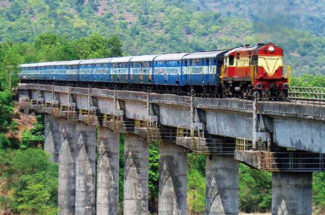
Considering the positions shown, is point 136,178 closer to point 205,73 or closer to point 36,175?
point 205,73

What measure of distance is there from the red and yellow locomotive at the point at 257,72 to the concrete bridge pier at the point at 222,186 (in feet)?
13.8

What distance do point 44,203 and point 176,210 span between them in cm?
3088

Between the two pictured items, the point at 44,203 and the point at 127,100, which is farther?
the point at 44,203

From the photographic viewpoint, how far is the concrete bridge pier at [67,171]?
275ft

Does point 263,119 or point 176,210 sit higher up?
point 263,119

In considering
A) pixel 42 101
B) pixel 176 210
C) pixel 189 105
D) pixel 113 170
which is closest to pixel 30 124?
pixel 42 101

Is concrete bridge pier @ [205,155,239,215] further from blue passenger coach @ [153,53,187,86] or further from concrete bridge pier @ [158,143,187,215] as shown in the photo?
blue passenger coach @ [153,53,187,86]

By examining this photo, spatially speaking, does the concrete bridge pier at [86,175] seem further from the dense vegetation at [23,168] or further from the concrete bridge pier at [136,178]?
the concrete bridge pier at [136,178]

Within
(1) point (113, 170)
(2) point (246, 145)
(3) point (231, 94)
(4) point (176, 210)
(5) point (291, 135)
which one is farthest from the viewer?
(1) point (113, 170)

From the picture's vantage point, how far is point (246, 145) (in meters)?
39.7

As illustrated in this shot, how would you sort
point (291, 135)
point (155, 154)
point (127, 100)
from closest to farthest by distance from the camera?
point (291, 135)
point (127, 100)
point (155, 154)

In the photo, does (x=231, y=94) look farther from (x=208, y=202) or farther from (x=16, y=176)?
(x=16, y=176)

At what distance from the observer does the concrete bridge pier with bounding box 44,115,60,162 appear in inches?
3816

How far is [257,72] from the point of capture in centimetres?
4747
